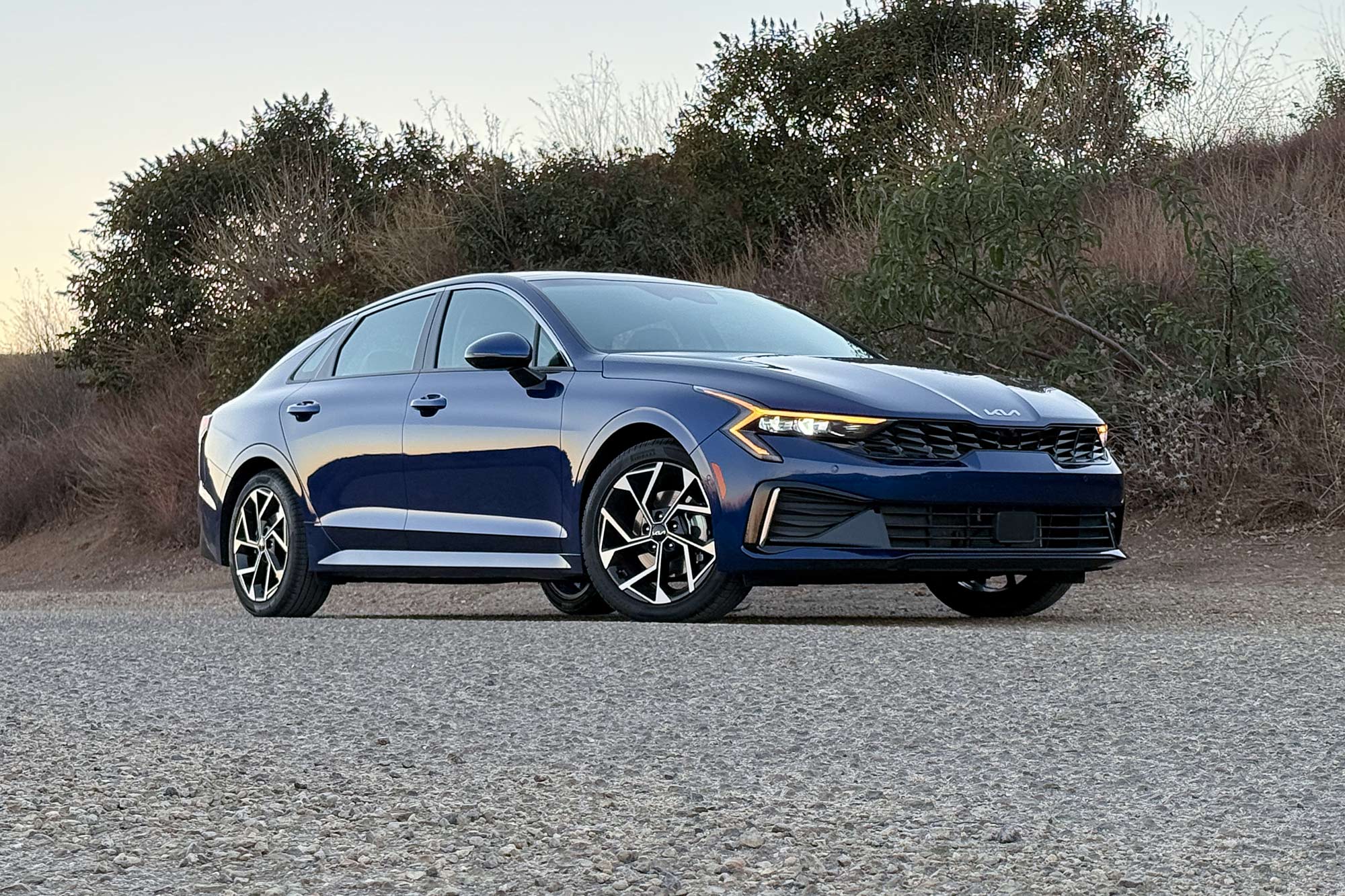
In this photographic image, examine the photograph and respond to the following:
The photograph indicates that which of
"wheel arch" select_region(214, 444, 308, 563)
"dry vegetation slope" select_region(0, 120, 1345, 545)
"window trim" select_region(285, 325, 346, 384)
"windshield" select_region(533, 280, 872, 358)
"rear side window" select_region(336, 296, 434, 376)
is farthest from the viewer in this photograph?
"dry vegetation slope" select_region(0, 120, 1345, 545)

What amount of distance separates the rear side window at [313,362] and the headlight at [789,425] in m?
3.36

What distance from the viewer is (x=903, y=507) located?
7117 millimetres

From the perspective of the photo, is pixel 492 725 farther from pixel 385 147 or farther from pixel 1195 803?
pixel 385 147

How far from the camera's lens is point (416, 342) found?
8.98m

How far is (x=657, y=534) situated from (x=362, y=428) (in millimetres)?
2158

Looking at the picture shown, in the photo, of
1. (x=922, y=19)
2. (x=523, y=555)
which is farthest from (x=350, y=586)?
(x=922, y=19)

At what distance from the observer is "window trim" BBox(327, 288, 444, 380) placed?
8922mm

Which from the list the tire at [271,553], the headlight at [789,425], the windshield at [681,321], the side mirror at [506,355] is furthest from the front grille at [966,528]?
the tire at [271,553]

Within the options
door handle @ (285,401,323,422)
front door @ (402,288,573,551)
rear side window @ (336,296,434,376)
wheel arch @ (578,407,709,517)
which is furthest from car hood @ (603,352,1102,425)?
door handle @ (285,401,323,422)

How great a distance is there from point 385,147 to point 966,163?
67.2ft

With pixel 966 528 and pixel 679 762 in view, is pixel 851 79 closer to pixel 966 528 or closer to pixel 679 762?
pixel 966 528

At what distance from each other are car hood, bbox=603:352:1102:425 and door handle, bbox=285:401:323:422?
215 centimetres

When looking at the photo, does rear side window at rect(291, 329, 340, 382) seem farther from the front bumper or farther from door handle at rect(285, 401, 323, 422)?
the front bumper

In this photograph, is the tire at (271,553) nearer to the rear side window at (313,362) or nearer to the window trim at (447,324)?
the rear side window at (313,362)
